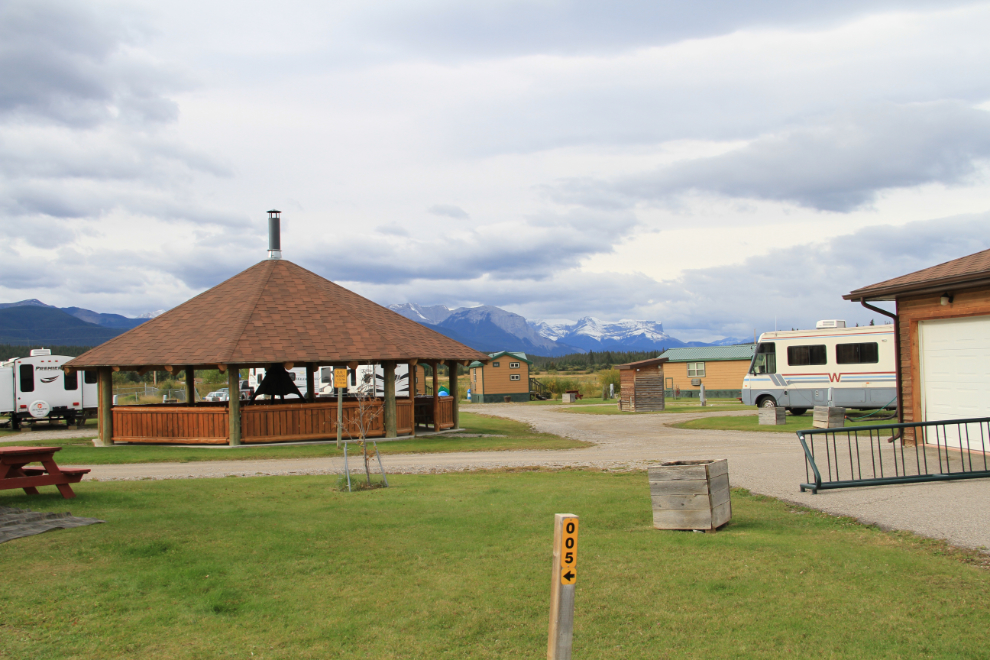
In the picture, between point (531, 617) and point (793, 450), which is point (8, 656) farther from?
point (793, 450)

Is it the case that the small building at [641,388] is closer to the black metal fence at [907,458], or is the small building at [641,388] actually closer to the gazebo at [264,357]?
the gazebo at [264,357]

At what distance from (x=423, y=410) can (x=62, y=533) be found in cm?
1830

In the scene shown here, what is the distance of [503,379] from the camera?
57.5 metres

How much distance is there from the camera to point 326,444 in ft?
70.8

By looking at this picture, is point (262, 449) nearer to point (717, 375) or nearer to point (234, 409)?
point (234, 409)

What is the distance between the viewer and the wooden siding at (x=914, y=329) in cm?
1425

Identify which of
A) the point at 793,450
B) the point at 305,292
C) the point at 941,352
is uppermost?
the point at 305,292

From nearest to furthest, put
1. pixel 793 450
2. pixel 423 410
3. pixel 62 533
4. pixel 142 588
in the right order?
1. pixel 142 588
2. pixel 62 533
3. pixel 793 450
4. pixel 423 410

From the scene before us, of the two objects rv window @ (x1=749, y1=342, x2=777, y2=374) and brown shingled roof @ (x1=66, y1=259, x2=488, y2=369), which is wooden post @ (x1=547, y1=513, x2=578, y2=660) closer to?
brown shingled roof @ (x1=66, y1=259, x2=488, y2=369)

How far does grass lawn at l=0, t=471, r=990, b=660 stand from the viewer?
4934 millimetres

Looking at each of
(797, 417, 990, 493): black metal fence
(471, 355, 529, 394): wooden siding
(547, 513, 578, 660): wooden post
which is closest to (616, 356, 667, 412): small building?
(797, 417, 990, 493): black metal fence

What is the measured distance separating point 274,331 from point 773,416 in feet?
55.5

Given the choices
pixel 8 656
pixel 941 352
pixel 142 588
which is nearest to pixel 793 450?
pixel 941 352

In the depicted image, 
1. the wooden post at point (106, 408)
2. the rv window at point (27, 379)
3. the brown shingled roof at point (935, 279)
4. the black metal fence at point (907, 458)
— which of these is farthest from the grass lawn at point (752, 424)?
the rv window at point (27, 379)
